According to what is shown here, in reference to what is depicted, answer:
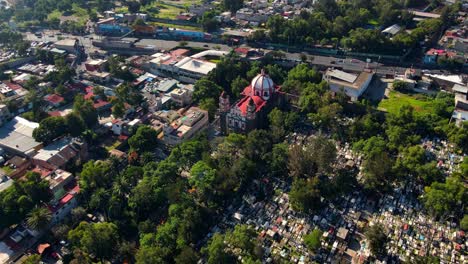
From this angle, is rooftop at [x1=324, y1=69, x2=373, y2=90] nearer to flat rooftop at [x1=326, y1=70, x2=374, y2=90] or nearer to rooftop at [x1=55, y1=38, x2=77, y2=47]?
flat rooftop at [x1=326, y1=70, x2=374, y2=90]

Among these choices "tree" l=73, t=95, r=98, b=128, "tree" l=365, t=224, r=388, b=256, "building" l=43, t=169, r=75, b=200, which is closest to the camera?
"tree" l=365, t=224, r=388, b=256

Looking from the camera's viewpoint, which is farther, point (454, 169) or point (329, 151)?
point (454, 169)

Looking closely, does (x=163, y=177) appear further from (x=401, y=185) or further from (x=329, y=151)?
(x=401, y=185)

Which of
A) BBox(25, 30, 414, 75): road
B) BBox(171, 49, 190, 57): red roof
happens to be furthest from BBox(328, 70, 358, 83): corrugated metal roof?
BBox(171, 49, 190, 57): red roof

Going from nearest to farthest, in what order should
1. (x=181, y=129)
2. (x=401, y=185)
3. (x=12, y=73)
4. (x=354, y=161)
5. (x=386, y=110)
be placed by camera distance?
(x=401, y=185)
(x=354, y=161)
(x=181, y=129)
(x=386, y=110)
(x=12, y=73)

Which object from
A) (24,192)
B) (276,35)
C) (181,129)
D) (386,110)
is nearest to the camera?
(24,192)

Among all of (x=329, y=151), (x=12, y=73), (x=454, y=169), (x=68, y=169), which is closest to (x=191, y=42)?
(x=12, y=73)

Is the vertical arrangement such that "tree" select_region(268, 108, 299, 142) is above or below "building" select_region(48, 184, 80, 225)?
above
